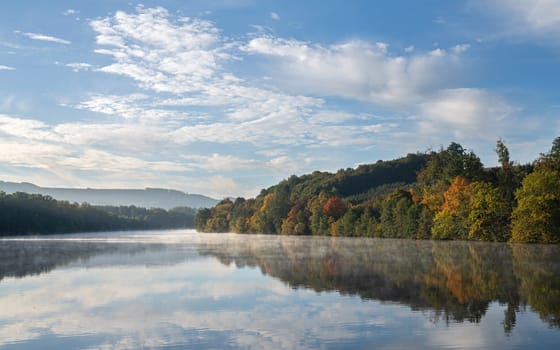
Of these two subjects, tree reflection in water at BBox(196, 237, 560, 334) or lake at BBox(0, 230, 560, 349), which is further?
tree reflection in water at BBox(196, 237, 560, 334)

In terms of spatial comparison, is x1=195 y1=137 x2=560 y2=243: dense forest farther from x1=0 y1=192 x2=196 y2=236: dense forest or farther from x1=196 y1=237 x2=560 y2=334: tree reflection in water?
x1=0 y1=192 x2=196 y2=236: dense forest

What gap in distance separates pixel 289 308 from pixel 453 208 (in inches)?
2367

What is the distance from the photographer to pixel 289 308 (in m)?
17.9

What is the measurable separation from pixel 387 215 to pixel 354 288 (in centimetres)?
7004

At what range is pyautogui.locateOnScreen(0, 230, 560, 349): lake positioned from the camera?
43.9 ft

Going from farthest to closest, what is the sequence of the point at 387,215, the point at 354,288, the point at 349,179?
the point at 349,179 < the point at 387,215 < the point at 354,288

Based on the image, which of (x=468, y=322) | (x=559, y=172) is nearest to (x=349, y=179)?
(x=559, y=172)

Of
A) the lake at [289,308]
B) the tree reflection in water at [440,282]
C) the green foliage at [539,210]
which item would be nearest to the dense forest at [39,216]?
the tree reflection in water at [440,282]

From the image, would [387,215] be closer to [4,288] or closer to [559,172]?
[559,172]

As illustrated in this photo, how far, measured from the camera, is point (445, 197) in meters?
77.8

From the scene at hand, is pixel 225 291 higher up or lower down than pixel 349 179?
lower down

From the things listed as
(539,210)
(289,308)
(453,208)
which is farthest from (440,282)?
(453,208)

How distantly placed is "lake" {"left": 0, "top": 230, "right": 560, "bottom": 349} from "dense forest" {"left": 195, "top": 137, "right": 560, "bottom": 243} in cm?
3222

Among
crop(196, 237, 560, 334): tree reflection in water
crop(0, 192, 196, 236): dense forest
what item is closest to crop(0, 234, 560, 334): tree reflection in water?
crop(196, 237, 560, 334): tree reflection in water
